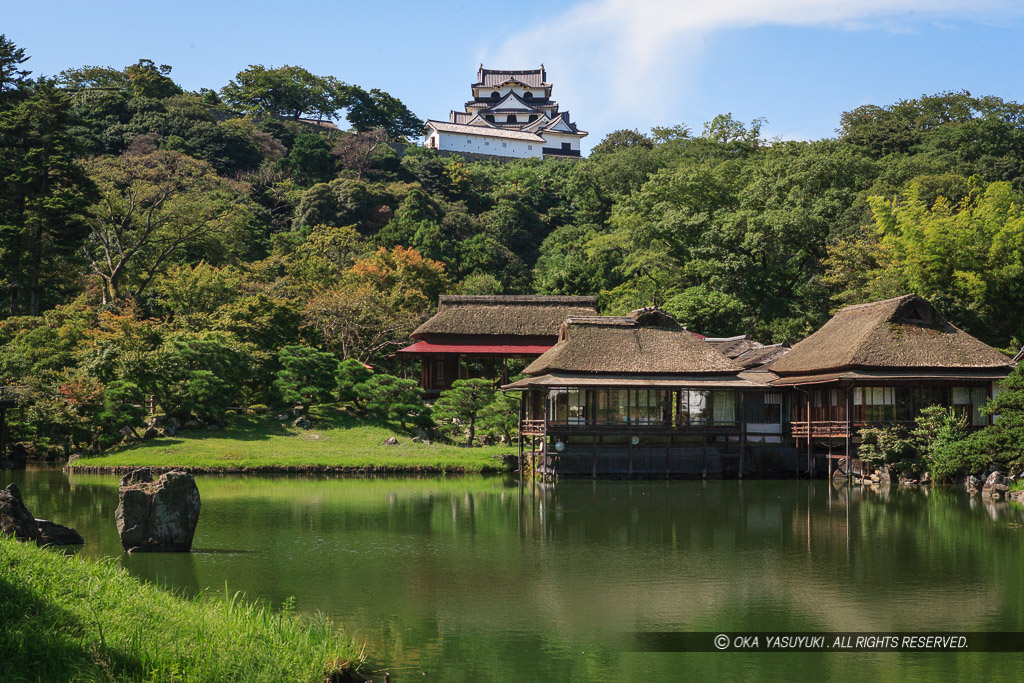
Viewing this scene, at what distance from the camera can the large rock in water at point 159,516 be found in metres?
15.9

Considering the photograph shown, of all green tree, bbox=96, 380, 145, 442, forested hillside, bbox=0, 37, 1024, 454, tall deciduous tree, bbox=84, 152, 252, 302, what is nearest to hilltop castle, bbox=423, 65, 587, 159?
forested hillside, bbox=0, 37, 1024, 454

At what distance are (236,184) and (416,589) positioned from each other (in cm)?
5016

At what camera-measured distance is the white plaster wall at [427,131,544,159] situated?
79.8 metres

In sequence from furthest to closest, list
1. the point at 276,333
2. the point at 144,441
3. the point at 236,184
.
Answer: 1. the point at 236,184
2. the point at 276,333
3. the point at 144,441

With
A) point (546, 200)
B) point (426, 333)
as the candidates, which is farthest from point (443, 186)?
point (426, 333)

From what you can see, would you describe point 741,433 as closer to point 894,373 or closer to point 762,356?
point 894,373

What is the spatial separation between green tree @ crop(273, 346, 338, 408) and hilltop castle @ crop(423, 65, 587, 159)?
45707 millimetres

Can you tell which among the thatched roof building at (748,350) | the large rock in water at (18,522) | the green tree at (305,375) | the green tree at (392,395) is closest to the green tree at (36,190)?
the green tree at (305,375)

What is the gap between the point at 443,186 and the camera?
6738 cm

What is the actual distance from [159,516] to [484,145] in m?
67.1

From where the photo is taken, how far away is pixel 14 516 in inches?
565

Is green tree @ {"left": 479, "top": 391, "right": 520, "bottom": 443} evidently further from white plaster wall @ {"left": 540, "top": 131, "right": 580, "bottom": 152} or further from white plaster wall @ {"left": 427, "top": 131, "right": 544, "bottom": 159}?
white plaster wall @ {"left": 540, "top": 131, "right": 580, "bottom": 152}

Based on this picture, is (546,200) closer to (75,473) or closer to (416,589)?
(75,473)

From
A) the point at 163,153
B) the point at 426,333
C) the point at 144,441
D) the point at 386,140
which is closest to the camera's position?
the point at 144,441
